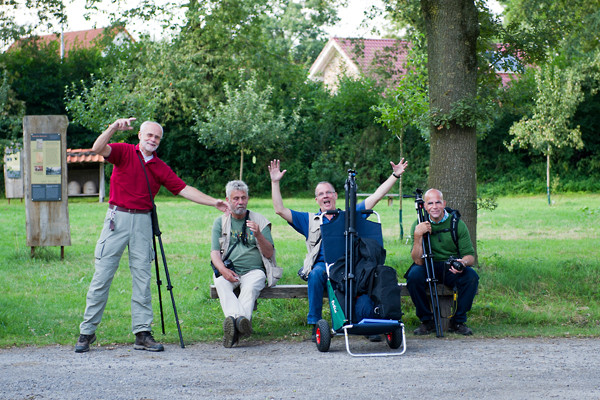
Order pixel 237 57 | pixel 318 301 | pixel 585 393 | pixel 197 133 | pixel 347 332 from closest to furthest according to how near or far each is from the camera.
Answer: pixel 585 393 → pixel 347 332 → pixel 318 301 → pixel 197 133 → pixel 237 57

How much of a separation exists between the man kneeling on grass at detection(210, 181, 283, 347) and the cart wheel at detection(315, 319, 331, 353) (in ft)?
2.43

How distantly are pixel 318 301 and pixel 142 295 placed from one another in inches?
63.0

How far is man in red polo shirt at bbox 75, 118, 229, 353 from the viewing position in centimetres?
640

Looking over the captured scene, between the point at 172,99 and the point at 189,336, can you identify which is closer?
the point at 189,336

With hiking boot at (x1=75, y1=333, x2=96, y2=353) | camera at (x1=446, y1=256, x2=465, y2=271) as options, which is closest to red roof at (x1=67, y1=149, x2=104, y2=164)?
hiking boot at (x1=75, y1=333, x2=96, y2=353)

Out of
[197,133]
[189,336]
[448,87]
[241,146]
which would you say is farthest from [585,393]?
[197,133]

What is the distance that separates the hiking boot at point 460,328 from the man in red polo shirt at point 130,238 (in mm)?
2844

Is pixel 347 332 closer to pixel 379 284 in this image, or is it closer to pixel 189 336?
pixel 379 284

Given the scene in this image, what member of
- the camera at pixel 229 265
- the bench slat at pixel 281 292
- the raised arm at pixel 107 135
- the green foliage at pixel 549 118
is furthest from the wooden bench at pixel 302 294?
the green foliage at pixel 549 118

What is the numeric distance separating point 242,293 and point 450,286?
2059mm

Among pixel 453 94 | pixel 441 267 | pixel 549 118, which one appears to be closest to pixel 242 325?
pixel 441 267

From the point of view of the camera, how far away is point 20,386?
5141 mm

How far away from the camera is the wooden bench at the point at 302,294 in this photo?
279 inches

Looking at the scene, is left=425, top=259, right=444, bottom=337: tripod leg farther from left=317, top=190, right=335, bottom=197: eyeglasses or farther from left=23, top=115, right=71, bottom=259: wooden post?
left=23, top=115, right=71, bottom=259: wooden post
